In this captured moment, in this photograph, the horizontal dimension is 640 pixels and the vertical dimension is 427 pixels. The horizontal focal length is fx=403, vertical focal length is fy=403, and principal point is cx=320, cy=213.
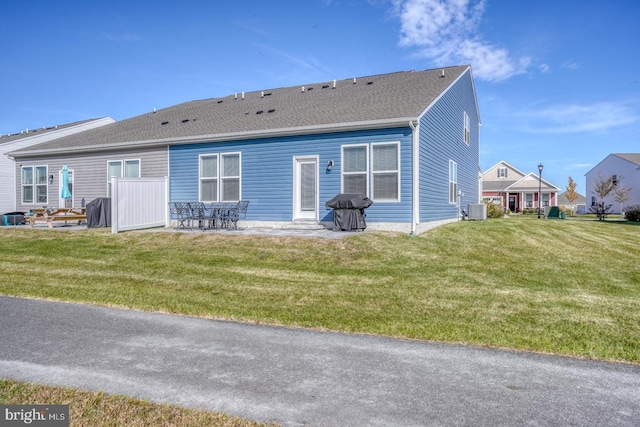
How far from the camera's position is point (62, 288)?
7258 millimetres

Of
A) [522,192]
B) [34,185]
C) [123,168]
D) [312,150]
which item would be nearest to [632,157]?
[522,192]

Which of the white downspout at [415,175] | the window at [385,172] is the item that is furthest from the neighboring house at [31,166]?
the white downspout at [415,175]

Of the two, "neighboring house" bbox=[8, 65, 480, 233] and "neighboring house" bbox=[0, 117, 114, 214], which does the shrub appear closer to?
"neighboring house" bbox=[8, 65, 480, 233]

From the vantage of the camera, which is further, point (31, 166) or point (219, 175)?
point (31, 166)

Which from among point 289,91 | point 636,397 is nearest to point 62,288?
point 636,397

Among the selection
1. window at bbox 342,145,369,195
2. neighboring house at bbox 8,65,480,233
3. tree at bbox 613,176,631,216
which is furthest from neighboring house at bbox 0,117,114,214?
tree at bbox 613,176,631,216

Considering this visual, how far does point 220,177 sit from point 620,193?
42388mm

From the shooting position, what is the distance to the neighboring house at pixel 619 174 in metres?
43.1

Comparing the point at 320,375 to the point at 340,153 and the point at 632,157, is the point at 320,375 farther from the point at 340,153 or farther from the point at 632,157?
the point at 632,157

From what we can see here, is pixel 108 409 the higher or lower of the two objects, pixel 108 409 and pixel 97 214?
the lower

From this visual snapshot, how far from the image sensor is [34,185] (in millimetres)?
19562

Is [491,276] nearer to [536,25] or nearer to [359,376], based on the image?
[359,376]

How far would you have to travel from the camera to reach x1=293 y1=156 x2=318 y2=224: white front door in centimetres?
1416

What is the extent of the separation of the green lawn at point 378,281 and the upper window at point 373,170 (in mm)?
1914
